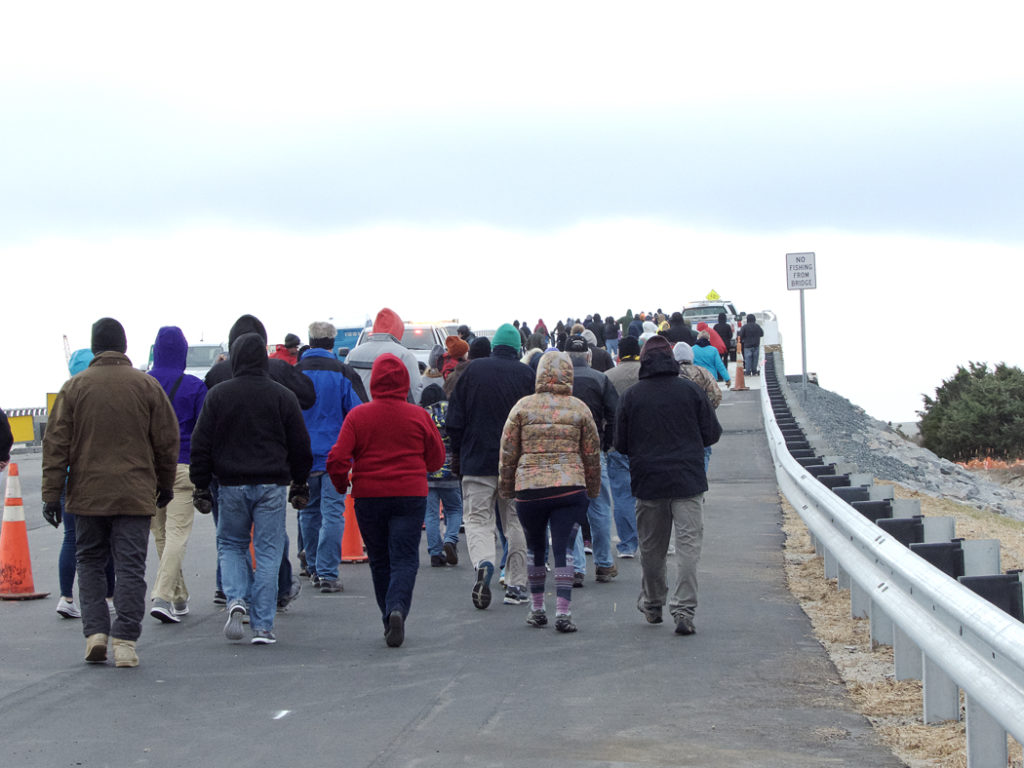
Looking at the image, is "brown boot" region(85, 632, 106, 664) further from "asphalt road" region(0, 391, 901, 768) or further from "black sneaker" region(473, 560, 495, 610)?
"black sneaker" region(473, 560, 495, 610)

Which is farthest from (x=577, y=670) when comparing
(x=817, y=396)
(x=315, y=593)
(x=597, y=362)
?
(x=817, y=396)

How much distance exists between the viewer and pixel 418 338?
3556 centimetres

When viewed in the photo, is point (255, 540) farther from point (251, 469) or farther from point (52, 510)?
point (52, 510)

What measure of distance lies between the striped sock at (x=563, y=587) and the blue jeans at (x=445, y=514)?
3.37 m

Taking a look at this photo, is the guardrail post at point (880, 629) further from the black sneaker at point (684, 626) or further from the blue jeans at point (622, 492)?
the blue jeans at point (622, 492)

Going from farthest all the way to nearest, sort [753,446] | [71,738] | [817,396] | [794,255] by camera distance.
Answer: [817,396], [794,255], [753,446], [71,738]

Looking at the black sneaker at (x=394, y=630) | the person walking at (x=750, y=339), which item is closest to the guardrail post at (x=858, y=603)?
the black sneaker at (x=394, y=630)

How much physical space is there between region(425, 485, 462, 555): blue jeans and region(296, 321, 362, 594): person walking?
1.35 m

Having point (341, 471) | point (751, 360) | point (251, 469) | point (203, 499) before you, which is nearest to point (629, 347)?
point (341, 471)

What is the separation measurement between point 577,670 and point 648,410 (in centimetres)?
225

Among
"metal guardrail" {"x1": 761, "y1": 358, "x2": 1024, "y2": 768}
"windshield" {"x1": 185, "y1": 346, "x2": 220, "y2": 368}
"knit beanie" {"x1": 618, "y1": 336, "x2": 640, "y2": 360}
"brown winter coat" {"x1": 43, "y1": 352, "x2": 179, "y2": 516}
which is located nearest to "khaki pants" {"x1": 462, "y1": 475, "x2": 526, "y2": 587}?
"metal guardrail" {"x1": 761, "y1": 358, "x2": 1024, "y2": 768}

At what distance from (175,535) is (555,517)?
2.81 metres

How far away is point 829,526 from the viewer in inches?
415

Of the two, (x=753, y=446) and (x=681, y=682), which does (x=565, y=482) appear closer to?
(x=681, y=682)
